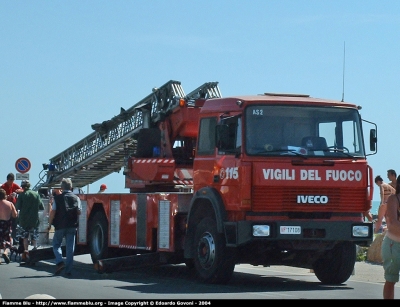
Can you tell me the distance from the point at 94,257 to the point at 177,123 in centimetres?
340

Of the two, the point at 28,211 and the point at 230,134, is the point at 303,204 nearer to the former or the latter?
the point at 230,134

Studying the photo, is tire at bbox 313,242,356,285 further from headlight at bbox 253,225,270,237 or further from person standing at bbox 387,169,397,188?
person standing at bbox 387,169,397,188

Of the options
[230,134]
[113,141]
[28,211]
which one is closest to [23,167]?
[113,141]

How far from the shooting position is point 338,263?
1546 cm

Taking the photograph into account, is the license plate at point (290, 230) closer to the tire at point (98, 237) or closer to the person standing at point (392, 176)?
the tire at point (98, 237)

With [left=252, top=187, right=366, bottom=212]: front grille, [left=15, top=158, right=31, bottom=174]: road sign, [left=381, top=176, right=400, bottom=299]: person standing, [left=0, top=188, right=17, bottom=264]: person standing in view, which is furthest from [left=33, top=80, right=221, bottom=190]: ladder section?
[left=381, top=176, right=400, bottom=299]: person standing

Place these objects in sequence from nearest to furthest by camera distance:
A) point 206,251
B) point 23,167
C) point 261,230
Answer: point 261,230
point 206,251
point 23,167

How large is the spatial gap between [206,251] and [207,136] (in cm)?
196

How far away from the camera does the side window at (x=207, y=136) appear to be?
15422 mm

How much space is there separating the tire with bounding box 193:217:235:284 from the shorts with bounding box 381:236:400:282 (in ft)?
14.1

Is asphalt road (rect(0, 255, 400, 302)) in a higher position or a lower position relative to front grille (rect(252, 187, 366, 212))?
lower

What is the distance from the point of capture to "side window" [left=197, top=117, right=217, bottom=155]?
1542 cm

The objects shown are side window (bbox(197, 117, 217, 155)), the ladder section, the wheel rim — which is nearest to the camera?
the wheel rim

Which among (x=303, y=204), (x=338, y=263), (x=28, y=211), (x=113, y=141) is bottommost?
(x=338, y=263)
